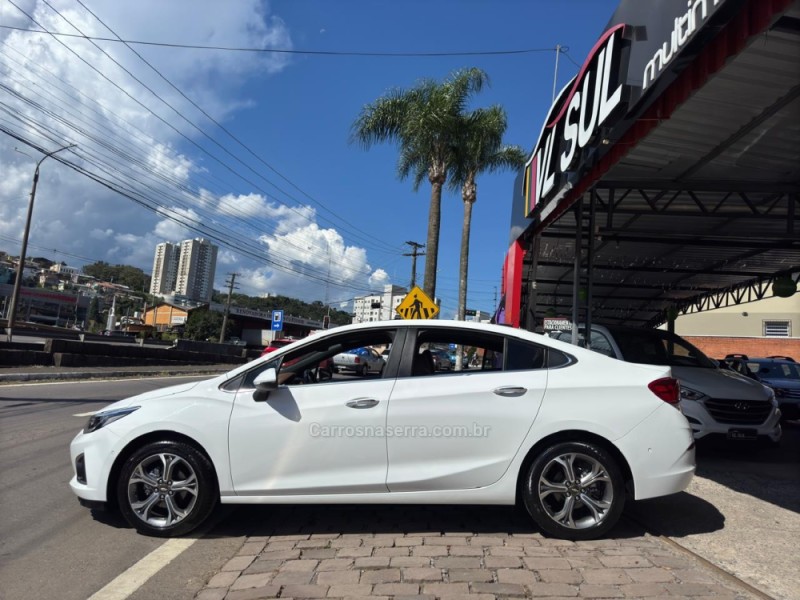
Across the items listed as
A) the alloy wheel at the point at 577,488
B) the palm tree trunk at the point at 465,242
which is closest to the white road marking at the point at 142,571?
the alloy wheel at the point at 577,488

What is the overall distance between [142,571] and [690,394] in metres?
6.23

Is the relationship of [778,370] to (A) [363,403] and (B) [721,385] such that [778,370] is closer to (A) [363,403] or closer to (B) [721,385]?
(B) [721,385]

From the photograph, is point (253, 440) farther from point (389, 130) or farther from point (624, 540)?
point (389, 130)

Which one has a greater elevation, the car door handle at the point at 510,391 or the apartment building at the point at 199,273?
the apartment building at the point at 199,273

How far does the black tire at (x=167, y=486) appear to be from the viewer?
13.8ft

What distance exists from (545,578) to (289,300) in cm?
12069

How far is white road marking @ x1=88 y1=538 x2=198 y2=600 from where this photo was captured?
11.2 ft

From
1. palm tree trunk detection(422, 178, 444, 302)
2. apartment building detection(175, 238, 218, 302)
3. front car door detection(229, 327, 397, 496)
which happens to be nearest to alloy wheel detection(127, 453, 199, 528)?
front car door detection(229, 327, 397, 496)

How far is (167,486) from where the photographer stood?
4.22m

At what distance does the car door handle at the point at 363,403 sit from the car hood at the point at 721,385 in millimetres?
4743

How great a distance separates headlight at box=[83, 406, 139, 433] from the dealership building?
16.7 feet

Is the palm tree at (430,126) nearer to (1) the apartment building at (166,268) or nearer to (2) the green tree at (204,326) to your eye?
(2) the green tree at (204,326)

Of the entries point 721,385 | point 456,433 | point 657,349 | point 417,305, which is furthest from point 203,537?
point 417,305

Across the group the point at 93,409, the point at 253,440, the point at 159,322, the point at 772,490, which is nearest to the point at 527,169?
the point at 772,490
